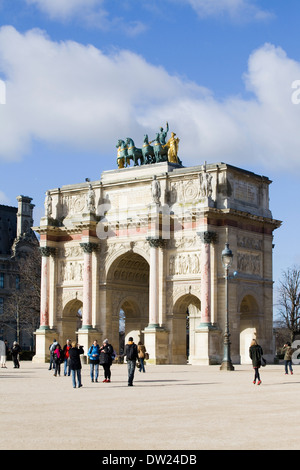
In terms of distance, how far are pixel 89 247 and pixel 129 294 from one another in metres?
5.34

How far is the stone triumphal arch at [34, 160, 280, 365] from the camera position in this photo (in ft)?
193

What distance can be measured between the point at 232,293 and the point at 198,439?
147 feet

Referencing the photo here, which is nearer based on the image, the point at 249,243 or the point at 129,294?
the point at 249,243

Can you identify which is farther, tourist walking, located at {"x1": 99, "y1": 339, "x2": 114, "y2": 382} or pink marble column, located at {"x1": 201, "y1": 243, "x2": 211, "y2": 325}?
pink marble column, located at {"x1": 201, "y1": 243, "x2": 211, "y2": 325}

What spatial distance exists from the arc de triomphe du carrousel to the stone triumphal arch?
0.08 meters

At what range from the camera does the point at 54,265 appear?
2662 inches

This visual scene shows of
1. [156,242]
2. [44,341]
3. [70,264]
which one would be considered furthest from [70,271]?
[156,242]

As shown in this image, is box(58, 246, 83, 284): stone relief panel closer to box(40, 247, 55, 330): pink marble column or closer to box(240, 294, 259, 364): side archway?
box(40, 247, 55, 330): pink marble column

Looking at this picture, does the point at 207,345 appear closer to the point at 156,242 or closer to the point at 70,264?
the point at 156,242

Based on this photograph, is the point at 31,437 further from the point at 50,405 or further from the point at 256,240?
the point at 256,240

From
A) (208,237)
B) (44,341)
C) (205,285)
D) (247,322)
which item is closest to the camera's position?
(205,285)

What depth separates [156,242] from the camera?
6038cm

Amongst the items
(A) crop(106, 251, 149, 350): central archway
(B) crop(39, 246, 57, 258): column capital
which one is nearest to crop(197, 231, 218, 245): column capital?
(A) crop(106, 251, 149, 350): central archway

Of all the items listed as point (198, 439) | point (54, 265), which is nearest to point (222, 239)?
point (54, 265)
